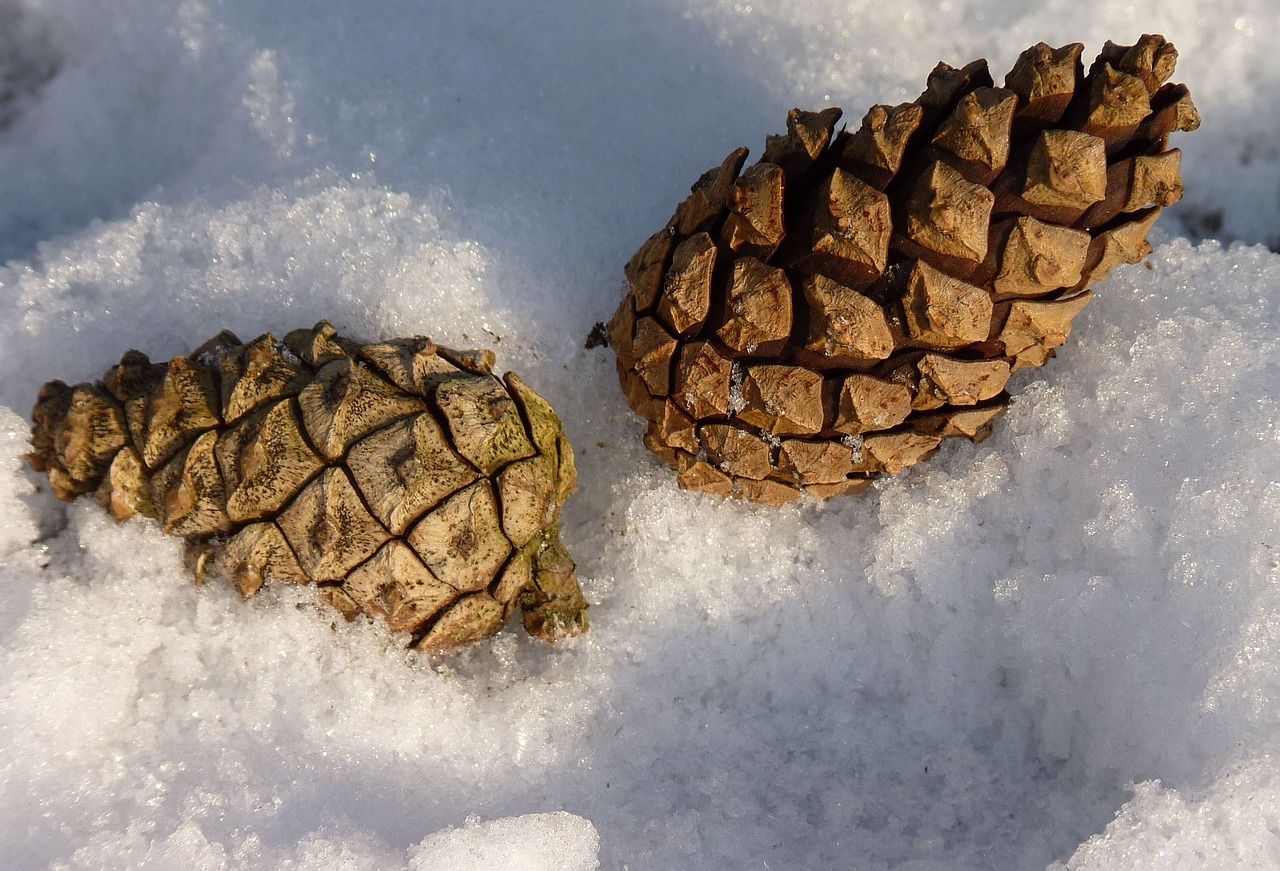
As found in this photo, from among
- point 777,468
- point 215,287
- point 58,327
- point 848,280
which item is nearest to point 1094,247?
point 848,280

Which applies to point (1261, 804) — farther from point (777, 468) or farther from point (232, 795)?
point (232, 795)

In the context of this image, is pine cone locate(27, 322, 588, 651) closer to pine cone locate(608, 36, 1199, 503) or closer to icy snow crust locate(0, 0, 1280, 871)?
icy snow crust locate(0, 0, 1280, 871)

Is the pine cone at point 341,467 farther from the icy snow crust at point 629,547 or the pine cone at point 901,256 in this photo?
the pine cone at point 901,256

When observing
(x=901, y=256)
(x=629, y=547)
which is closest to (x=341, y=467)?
(x=629, y=547)

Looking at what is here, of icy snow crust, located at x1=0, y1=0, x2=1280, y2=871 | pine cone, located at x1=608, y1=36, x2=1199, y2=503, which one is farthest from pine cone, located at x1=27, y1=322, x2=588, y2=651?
pine cone, located at x1=608, y1=36, x2=1199, y2=503

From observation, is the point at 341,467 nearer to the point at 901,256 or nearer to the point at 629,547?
the point at 629,547

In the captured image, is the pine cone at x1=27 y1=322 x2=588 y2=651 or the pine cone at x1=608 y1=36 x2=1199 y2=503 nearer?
the pine cone at x1=608 y1=36 x2=1199 y2=503

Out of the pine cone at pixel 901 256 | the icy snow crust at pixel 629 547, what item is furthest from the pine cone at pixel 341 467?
the pine cone at pixel 901 256
